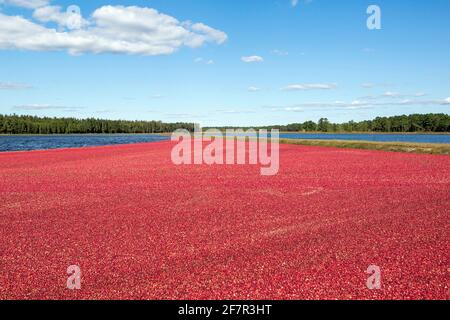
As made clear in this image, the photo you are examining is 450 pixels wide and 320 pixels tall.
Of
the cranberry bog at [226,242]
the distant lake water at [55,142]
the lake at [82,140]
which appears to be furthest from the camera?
the lake at [82,140]

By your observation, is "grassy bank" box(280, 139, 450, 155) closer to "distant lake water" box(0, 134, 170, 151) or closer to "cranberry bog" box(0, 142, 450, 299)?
"cranberry bog" box(0, 142, 450, 299)

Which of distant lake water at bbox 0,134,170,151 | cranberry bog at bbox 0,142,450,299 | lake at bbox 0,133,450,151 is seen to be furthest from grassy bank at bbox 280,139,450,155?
distant lake water at bbox 0,134,170,151

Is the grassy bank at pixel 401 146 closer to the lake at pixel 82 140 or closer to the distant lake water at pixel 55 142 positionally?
the lake at pixel 82 140

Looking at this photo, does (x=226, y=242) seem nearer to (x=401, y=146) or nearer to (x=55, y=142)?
(x=401, y=146)

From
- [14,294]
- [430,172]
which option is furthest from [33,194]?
[430,172]

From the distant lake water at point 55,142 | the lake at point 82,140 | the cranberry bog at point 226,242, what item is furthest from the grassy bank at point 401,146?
the distant lake water at point 55,142

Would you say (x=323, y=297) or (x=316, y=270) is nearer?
(x=323, y=297)

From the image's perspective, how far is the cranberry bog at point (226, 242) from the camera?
5.46 meters

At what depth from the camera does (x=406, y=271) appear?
591 centimetres

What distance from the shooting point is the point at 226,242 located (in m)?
7.58

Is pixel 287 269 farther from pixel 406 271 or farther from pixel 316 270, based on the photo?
pixel 406 271

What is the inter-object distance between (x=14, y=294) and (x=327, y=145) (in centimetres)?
4817

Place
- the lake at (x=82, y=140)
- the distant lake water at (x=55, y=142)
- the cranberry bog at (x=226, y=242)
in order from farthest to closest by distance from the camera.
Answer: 1. the lake at (x=82, y=140)
2. the distant lake water at (x=55, y=142)
3. the cranberry bog at (x=226, y=242)

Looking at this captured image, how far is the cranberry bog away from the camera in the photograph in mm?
5457
